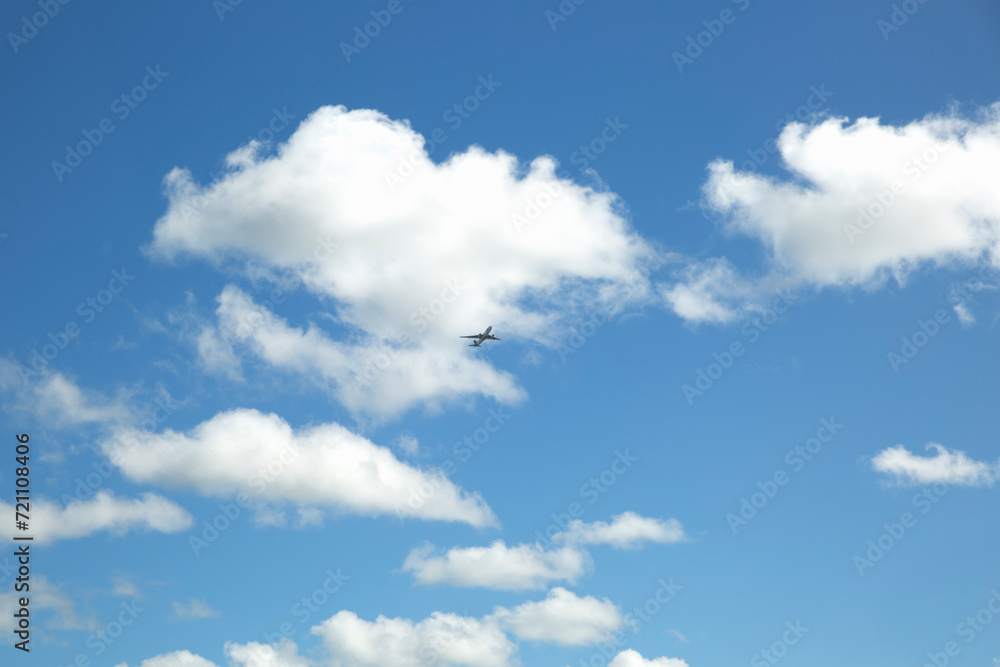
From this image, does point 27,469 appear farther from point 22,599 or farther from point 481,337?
point 481,337

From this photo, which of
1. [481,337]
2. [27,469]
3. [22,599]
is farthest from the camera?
[481,337]

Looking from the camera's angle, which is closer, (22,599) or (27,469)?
(27,469)

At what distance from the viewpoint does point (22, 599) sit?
10369cm

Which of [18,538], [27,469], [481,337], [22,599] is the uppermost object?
[481,337]

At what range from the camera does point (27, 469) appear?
95938mm

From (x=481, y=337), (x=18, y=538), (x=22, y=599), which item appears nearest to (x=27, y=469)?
(x=18, y=538)

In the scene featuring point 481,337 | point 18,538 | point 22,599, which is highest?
point 481,337

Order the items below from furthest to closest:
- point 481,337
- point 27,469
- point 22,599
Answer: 1. point 481,337
2. point 22,599
3. point 27,469

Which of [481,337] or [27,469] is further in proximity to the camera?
[481,337]

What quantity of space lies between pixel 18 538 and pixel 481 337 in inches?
4214

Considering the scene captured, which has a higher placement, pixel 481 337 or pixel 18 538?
pixel 481 337

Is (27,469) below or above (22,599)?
above

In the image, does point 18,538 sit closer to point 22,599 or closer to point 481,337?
point 22,599

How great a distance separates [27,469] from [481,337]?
103 meters
